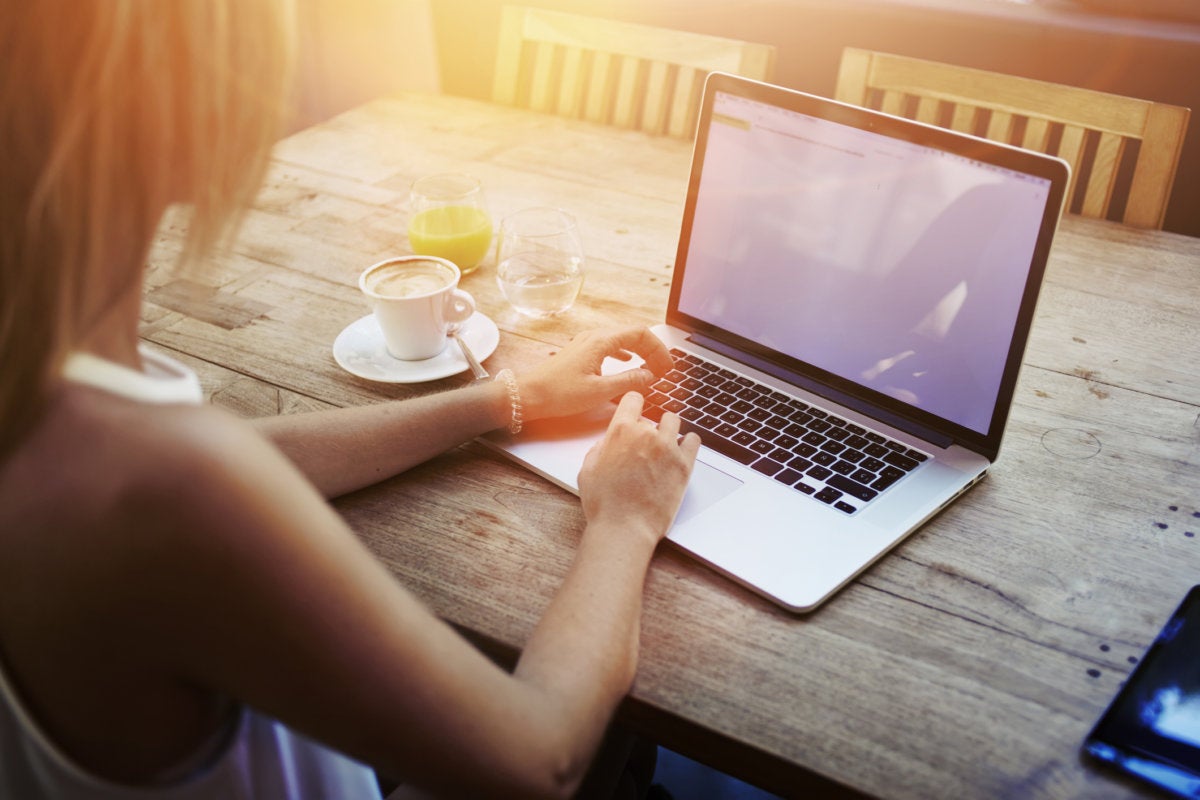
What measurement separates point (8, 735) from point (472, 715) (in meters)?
0.31

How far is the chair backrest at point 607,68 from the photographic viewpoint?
178cm

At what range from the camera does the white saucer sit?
3.43 feet

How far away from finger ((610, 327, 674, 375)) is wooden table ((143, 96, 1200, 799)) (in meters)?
A: 0.12

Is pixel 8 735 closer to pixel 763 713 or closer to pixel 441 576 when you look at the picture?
pixel 441 576

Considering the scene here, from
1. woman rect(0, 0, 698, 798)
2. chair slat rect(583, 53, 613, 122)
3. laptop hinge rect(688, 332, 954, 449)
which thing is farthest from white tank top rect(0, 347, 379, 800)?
chair slat rect(583, 53, 613, 122)

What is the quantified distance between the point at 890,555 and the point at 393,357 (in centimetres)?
58

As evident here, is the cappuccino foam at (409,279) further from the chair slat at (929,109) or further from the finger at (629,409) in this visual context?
the chair slat at (929,109)

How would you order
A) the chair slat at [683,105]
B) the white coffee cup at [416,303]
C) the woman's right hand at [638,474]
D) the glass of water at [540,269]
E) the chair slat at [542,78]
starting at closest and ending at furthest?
the woman's right hand at [638,474] < the white coffee cup at [416,303] < the glass of water at [540,269] < the chair slat at [683,105] < the chair slat at [542,78]

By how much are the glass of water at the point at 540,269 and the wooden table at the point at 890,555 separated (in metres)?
0.03

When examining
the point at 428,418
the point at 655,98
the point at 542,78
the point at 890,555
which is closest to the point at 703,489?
the point at 890,555

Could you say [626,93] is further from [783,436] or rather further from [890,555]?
[890,555]

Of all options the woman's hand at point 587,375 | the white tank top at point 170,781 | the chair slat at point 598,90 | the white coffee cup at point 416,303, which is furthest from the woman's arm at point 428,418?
the chair slat at point 598,90

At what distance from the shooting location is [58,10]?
1.51ft

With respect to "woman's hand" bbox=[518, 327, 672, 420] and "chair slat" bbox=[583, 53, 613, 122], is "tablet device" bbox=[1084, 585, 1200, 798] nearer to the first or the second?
"woman's hand" bbox=[518, 327, 672, 420]
